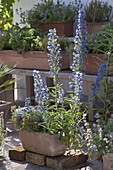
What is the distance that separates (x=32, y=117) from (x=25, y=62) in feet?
5.20

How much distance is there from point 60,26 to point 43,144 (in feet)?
7.31

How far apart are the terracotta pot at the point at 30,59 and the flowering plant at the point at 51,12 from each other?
62 cm

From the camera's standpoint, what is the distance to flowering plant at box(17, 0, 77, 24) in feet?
19.5

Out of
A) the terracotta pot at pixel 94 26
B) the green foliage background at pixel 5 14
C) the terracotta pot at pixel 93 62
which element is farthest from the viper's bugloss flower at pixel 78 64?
the green foliage background at pixel 5 14

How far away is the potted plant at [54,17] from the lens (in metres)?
5.95

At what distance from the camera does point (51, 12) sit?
6.02 m

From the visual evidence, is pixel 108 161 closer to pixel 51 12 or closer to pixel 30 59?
pixel 30 59

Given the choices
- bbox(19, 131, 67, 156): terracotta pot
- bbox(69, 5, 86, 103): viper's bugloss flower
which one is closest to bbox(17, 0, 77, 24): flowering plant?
bbox(69, 5, 86, 103): viper's bugloss flower

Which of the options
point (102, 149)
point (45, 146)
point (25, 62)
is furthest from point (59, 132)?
point (25, 62)

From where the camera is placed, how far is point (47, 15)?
6.02 m

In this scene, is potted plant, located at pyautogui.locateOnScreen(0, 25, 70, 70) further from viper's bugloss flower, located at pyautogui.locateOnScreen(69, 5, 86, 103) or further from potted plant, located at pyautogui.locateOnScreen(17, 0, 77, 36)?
viper's bugloss flower, located at pyautogui.locateOnScreen(69, 5, 86, 103)

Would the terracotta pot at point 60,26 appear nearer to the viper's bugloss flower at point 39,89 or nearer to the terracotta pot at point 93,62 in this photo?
the terracotta pot at point 93,62

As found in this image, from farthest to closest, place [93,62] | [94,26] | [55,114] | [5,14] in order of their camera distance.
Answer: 1. [5,14]
2. [94,26]
3. [93,62]
4. [55,114]

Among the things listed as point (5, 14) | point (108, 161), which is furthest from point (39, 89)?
point (5, 14)
